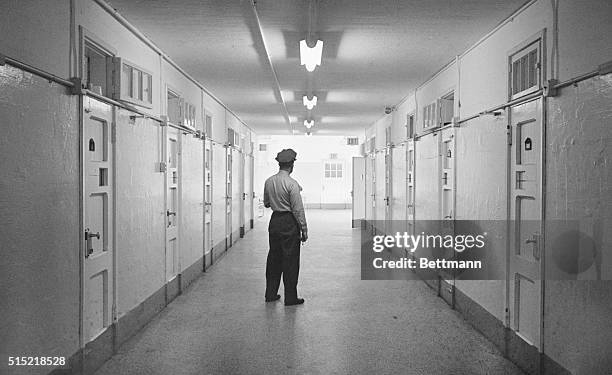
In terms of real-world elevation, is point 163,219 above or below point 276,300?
above

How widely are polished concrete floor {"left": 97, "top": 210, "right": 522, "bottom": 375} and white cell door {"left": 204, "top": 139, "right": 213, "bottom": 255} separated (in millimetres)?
891

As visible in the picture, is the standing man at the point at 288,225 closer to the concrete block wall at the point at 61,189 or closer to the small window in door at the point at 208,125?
the concrete block wall at the point at 61,189

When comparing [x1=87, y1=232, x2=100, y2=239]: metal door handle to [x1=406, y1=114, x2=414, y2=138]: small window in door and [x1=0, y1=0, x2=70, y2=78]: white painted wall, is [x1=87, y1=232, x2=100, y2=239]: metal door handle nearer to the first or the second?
[x1=0, y1=0, x2=70, y2=78]: white painted wall

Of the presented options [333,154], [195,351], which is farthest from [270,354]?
[333,154]

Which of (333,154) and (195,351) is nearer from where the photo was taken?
(195,351)

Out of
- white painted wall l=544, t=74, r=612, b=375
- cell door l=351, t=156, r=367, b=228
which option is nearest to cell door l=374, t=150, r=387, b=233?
cell door l=351, t=156, r=367, b=228

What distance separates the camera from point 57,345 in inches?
112

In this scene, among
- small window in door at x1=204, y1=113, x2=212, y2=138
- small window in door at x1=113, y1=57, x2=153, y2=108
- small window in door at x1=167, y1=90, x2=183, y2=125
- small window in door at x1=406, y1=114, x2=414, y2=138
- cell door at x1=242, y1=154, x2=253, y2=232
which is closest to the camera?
small window in door at x1=113, y1=57, x2=153, y2=108

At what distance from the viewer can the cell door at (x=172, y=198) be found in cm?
527

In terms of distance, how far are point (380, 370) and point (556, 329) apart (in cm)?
113

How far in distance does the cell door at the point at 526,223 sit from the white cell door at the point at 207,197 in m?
4.56

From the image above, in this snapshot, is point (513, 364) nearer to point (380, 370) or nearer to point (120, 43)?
point (380, 370)

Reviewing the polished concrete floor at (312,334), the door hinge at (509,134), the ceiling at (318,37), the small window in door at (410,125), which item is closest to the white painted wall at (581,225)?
the door hinge at (509,134)

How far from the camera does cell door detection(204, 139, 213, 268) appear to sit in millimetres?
7289
